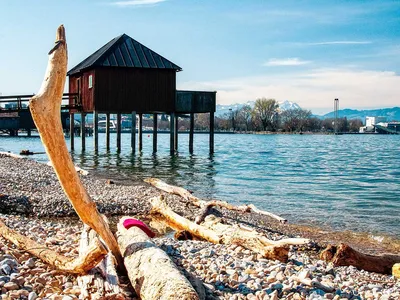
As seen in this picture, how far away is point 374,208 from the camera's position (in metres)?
17.3

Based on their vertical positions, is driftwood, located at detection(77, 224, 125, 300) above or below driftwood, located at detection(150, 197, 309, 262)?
above

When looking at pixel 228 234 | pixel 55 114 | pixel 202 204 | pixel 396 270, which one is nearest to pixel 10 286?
pixel 55 114

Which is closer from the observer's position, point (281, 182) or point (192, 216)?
point (192, 216)

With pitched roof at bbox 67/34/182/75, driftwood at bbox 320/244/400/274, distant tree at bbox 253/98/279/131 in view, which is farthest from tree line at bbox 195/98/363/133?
driftwood at bbox 320/244/400/274

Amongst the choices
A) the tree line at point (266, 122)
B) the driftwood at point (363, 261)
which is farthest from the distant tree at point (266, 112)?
the driftwood at point (363, 261)

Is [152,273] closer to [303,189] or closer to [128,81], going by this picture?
[303,189]

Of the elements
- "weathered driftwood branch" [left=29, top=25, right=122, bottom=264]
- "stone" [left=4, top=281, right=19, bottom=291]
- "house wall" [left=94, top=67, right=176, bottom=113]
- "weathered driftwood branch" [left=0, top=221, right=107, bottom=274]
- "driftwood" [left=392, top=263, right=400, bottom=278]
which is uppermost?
"house wall" [left=94, top=67, right=176, bottom=113]

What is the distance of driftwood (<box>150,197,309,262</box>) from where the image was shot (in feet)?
26.0

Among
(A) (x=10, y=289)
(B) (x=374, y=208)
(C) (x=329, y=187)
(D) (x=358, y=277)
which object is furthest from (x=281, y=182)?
→ (A) (x=10, y=289)

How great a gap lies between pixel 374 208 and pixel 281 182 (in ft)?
25.1

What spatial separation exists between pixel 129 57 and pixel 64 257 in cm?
2747

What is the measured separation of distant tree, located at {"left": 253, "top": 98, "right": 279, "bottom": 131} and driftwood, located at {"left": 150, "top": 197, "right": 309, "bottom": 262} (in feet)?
516

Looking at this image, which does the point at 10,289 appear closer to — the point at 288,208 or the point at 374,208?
the point at 288,208

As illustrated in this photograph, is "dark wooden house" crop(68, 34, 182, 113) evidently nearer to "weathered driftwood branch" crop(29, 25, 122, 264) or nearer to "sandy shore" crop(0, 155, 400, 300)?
"sandy shore" crop(0, 155, 400, 300)
